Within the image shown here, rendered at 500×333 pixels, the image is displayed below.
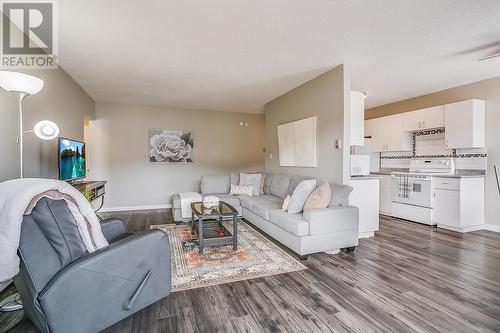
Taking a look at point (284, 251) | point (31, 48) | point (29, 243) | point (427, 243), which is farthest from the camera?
point (427, 243)

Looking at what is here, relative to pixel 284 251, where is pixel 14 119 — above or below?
above

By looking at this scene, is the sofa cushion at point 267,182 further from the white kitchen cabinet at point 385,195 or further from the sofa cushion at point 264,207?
the white kitchen cabinet at point 385,195

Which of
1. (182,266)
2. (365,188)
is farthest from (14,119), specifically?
(365,188)

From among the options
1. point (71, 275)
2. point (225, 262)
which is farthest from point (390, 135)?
point (71, 275)

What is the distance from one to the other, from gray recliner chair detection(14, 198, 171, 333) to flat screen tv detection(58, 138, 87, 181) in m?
2.09

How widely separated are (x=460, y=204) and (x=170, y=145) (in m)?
5.85

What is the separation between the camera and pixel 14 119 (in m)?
2.57

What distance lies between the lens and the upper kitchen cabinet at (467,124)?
415 cm

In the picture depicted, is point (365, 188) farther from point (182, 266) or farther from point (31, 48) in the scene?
point (31, 48)

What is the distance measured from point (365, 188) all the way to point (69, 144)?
4291mm

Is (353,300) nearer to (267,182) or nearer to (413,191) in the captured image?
(267,182)

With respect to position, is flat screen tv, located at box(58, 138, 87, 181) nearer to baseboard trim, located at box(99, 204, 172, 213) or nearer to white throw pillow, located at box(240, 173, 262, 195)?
baseboard trim, located at box(99, 204, 172, 213)

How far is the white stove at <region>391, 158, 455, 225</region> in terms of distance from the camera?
14.6 feet

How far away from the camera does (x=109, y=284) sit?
5.19ft
